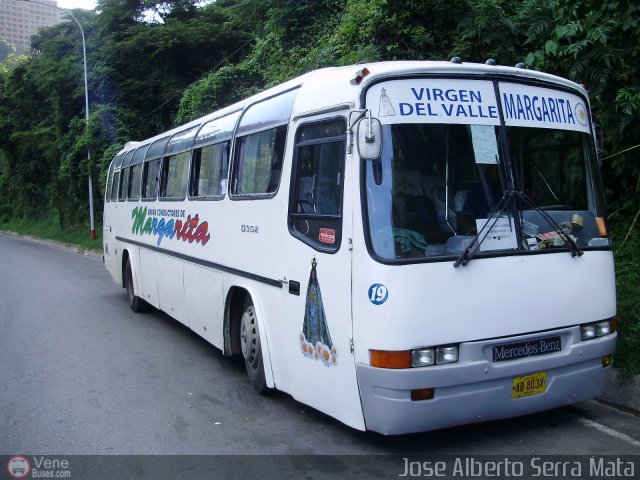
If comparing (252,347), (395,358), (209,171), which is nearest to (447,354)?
(395,358)

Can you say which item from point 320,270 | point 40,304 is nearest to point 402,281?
point 320,270

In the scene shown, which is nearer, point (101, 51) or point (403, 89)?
point (403, 89)

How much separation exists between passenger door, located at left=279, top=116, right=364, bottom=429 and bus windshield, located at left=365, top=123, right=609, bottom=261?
323 mm

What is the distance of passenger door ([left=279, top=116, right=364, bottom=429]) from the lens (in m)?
4.55

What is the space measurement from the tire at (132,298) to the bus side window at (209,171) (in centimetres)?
372

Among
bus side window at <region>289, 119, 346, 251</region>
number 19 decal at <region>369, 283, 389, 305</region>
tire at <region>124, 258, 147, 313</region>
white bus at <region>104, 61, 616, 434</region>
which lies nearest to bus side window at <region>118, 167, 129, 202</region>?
tire at <region>124, 258, 147, 313</region>

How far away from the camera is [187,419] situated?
18.6 ft

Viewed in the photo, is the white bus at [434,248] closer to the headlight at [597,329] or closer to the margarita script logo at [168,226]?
the headlight at [597,329]

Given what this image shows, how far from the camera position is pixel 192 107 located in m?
20.2

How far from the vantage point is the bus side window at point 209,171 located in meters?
7.10

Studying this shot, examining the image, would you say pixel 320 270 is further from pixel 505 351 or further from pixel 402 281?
pixel 505 351

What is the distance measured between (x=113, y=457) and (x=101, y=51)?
25308 mm

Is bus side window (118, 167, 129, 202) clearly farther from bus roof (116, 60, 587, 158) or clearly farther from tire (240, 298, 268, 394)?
bus roof (116, 60, 587, 158)

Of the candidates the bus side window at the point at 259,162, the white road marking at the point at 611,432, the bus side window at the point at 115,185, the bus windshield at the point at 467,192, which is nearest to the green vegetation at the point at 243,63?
the white road marking at the point at 611,432
